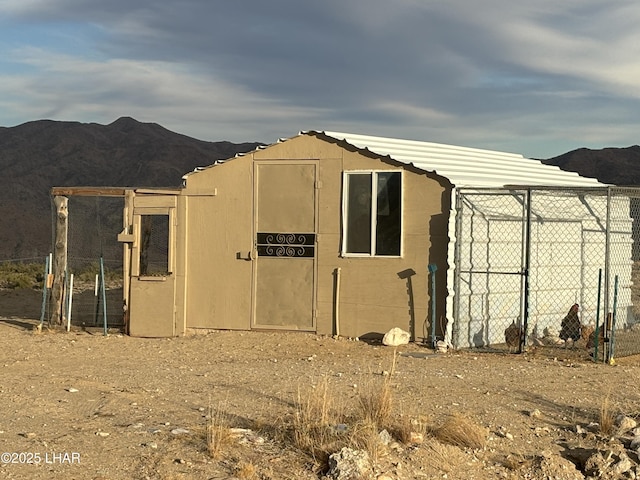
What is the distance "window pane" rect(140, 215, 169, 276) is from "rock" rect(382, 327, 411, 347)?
4149 mm

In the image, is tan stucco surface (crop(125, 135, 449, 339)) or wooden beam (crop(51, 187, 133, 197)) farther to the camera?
wooden beam (crop(51, 187, 133, 197))

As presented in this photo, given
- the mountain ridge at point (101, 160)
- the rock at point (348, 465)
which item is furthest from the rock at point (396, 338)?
the mountain ridge at point (101, 160)

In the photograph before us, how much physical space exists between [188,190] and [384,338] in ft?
14.2

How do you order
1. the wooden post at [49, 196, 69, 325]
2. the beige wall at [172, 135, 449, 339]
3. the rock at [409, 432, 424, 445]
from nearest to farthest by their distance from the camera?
the rock at [409, 432, 424, 445] → the beige wall at [172, 135, 449, 339] → the wooden post at [49, 196, 69, 325]

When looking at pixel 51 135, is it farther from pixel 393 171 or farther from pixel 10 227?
pixel 393 171

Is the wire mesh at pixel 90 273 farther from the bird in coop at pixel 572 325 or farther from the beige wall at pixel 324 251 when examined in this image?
the bird in coop at pixel 572 325

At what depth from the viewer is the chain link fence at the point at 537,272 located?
13500 millimetres

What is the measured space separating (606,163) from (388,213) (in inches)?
1972

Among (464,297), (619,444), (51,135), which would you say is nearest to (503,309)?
(464,297)

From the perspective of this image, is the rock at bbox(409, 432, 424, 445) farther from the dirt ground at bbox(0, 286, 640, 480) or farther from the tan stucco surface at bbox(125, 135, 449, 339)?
the tan stucco surface at bbox(125, 135, 449, 339)

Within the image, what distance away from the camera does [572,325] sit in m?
14.4

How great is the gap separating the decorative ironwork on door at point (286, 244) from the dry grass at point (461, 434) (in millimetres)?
7258

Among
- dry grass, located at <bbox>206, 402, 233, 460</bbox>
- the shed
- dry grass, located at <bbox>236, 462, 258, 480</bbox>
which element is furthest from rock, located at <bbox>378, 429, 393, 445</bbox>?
the shed

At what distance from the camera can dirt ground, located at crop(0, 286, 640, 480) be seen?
690 centimetres
